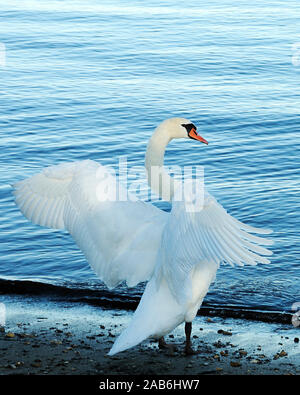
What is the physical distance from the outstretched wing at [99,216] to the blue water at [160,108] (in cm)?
208

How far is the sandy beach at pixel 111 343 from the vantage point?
256 inches

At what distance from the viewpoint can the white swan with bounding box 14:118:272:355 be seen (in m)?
5.65

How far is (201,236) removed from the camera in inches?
220

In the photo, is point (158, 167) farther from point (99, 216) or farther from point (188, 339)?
point (188, 339)

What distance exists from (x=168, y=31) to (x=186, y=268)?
708 inches

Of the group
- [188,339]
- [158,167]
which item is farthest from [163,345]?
[158,167]

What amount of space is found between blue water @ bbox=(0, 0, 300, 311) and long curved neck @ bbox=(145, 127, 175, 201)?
2.07m

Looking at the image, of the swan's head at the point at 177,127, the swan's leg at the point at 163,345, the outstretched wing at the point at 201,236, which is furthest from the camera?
the swan's head at the point at 177,127

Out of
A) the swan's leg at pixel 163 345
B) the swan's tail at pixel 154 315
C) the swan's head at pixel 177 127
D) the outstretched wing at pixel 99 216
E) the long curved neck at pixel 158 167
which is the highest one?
the swan's head at pixel 177 127

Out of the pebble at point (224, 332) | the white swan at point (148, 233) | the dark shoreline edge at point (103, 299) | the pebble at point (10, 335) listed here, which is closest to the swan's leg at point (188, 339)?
the white swan at point (148, 233)

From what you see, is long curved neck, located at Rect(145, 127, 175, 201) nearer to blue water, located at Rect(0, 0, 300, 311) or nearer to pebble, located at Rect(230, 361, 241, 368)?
pebble, located at Rect(230, 361, 241, 368)

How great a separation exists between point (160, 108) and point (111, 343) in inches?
365

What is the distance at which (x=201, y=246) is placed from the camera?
5.55m

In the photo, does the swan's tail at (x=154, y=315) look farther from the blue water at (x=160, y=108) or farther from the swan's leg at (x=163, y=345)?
the blue water at (x=160, y=108)
